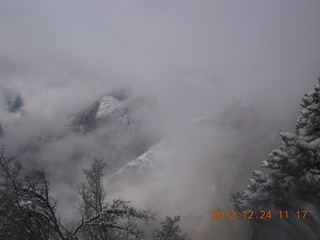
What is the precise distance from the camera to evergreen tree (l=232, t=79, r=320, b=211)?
14836 mm

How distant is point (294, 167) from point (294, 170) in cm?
48

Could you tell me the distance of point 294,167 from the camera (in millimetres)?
15219

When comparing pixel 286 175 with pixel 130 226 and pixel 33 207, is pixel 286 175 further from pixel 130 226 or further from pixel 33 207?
pixel 33 207

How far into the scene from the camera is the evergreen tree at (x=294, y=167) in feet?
48.7

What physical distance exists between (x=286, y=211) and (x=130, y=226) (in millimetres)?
12391

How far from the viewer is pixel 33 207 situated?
409 inches

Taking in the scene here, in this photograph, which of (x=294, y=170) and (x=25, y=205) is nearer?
(x=25, y=205)

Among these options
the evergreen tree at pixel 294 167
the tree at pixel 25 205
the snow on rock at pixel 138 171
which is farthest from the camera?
the snow on rock at pixel 138 171
